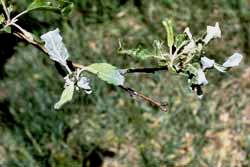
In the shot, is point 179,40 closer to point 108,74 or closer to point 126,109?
point 108,74

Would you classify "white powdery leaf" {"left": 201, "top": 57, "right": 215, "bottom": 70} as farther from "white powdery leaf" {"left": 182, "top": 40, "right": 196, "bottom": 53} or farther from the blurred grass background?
the blurred grass background

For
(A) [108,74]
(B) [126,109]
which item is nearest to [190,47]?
(A) [108,74]

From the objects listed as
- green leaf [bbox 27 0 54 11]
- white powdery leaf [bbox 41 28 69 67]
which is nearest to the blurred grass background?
green leaf [bbox 27 0 54 11]

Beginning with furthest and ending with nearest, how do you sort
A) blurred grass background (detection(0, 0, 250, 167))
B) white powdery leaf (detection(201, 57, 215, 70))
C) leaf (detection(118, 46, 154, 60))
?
blurred grass background (detection(0, 0, 250, 167)) → leaf (detection(118, 46, 154, 60)) → white powdery leaf (detection(201, 57, 215, 70))

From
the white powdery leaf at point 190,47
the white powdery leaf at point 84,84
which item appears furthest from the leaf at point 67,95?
the white powdery leaf at point 190,47

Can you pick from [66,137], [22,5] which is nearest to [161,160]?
[66,137]

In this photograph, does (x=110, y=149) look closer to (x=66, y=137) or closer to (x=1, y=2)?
(x=66, y=137)
